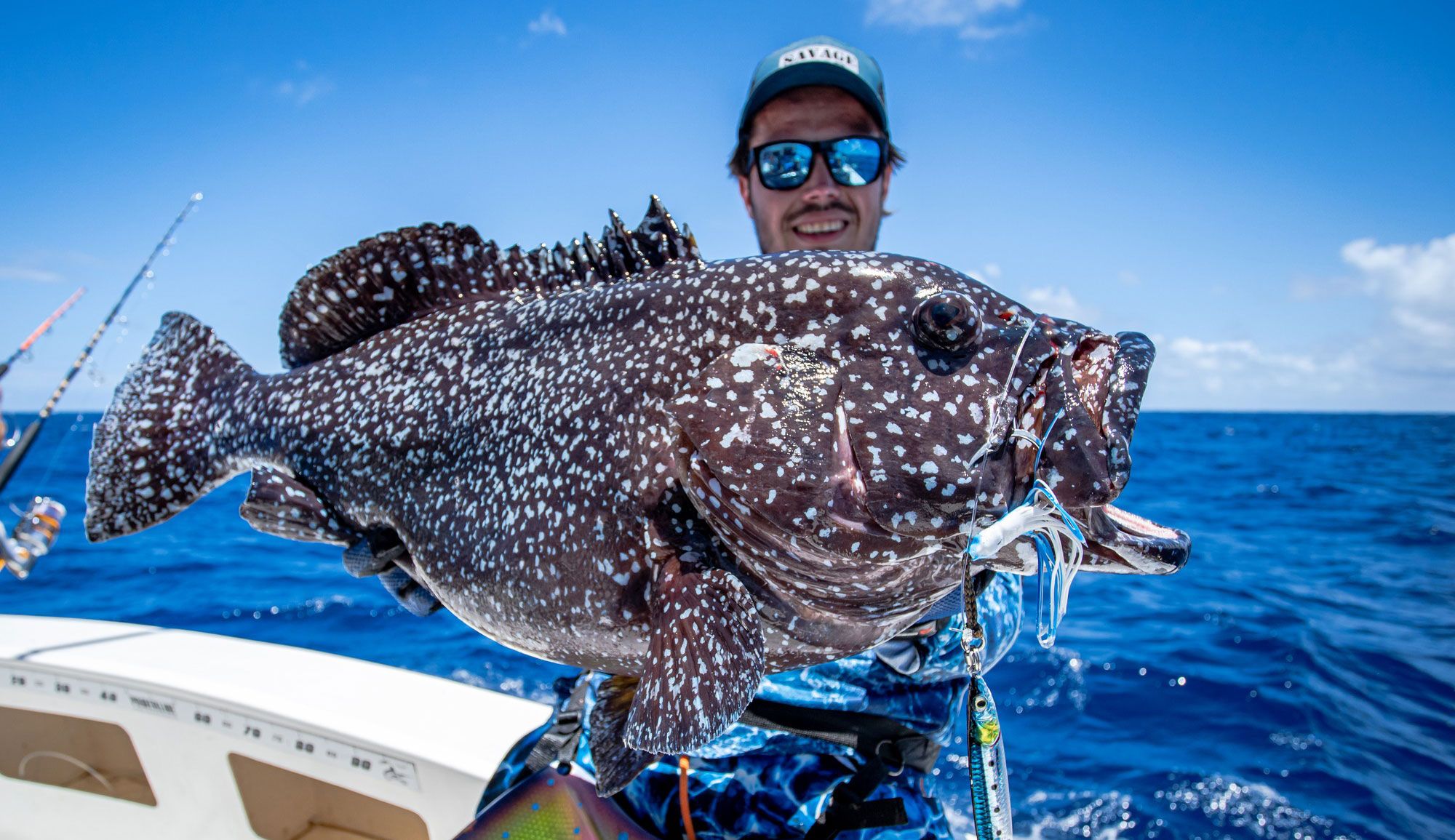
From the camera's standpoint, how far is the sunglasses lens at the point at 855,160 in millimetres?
3332

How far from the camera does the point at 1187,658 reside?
27.0ft

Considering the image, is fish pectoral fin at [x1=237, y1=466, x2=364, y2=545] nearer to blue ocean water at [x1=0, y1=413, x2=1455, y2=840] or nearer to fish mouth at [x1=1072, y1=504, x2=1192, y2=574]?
fish mouth at [x1=1072, y1=504, x2=1192, y2=574]

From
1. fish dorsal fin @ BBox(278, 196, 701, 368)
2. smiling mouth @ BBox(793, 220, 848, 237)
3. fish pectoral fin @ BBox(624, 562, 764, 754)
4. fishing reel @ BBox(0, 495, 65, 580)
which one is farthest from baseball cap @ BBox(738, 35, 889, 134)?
fishing reel @ BBox(0, 495, 65, 580)

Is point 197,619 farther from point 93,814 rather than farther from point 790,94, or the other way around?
point 790,94

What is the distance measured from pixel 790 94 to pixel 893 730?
2673mm

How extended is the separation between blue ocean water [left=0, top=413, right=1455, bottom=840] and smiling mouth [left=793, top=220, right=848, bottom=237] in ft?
5.88

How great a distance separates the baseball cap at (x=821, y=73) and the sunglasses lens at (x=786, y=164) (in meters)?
0.25

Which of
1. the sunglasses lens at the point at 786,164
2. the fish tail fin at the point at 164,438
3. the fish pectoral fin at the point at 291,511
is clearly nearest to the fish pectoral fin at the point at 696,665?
the fish pectoral fin at the point at 291,511

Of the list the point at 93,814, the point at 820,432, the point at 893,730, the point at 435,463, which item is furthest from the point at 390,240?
the point at 93,814

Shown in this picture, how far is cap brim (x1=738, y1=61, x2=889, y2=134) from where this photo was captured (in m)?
3.28

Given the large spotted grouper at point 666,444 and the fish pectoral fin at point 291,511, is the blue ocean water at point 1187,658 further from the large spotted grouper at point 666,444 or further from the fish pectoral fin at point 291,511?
the fish pectoral fin at point 291,511

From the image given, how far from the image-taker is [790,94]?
343 cm

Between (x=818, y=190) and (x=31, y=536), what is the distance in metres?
4.40

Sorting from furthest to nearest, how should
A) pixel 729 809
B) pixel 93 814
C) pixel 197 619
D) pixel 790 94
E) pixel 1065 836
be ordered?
pixel 197 619 < pixel 1065 836 < pixel 93 814 < pixel 790 94 < pixel 729 809
